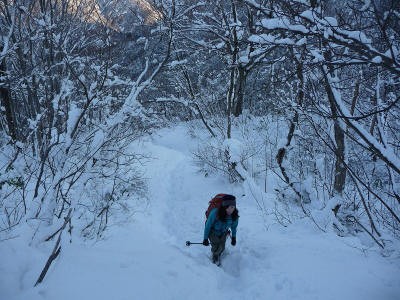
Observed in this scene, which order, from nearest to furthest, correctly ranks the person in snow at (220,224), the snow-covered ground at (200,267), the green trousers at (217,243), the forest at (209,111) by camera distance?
the forest at (209,111), the snow-covered ground at (200,267), the person in snow at (220,224), the green trousers at (217,243)

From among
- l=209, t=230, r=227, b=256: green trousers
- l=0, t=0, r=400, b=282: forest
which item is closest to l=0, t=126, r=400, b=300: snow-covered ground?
l=209, t=230, r=227, b=256: green trousers

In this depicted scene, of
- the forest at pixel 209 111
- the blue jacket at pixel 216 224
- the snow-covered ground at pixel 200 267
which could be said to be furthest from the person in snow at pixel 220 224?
the forest at pixel 209 111

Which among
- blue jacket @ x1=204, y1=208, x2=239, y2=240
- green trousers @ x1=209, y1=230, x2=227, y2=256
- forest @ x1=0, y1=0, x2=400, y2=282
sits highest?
forest @ x1=0, y1=0, x2=400, y2=282

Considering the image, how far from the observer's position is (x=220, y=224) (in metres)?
6.27

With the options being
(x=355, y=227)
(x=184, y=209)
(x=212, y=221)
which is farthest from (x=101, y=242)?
(x=355, y=227)

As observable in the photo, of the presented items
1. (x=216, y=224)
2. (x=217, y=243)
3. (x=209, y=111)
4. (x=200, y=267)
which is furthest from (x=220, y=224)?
(x=209, y=111)

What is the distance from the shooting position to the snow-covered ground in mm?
3852

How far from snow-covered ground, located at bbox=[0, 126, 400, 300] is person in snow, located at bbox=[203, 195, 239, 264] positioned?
317mm

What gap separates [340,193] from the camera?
22.5 feet

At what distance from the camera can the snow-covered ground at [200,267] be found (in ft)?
12.6

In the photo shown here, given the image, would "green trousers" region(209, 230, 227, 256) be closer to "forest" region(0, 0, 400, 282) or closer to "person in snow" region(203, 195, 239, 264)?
"person in snow" region(203, 195, 239, 264)

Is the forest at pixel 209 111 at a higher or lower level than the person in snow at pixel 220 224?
higher

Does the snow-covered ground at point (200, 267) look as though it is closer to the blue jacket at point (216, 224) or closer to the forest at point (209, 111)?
the forest at point (209, 111)

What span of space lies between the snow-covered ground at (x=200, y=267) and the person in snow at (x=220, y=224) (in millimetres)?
317
